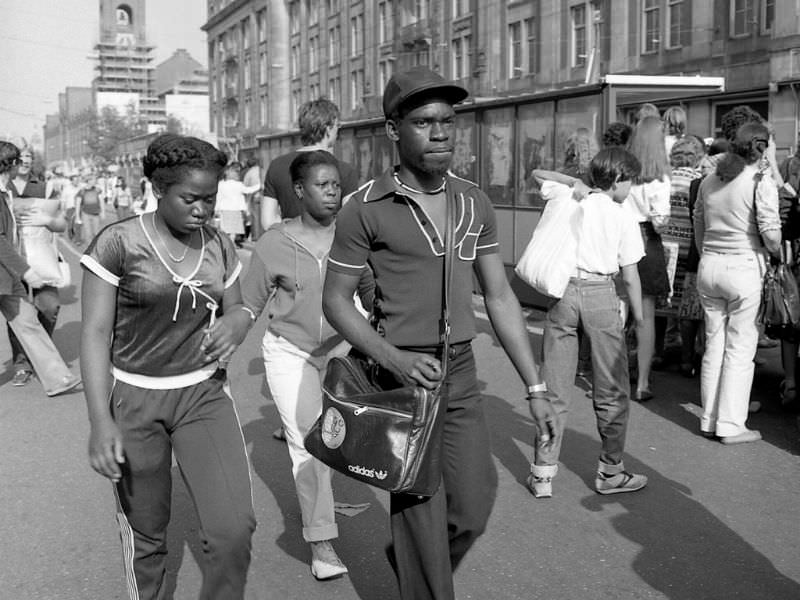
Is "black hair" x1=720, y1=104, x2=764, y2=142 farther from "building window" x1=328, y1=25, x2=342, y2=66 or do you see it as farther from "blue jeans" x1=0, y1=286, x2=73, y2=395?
"building window" x1=328, y1=25, x2=342, y2=66

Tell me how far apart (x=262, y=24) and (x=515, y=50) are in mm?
42871

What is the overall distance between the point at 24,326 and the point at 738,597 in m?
6.13

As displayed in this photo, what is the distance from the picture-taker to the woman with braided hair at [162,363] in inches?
133

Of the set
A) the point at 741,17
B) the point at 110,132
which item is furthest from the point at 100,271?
the point at 110,132

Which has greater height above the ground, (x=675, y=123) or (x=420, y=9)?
(x=420, y=9)

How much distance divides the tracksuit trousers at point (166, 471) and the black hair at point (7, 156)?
5246mm

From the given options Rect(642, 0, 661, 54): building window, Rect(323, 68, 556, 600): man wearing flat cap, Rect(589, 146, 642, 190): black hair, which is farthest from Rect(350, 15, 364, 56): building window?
Rect(323, 68, 556, 600): man wearing flat cap

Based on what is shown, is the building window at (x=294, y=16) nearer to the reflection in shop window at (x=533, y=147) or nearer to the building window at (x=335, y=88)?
the building window at (x=335, y=88)

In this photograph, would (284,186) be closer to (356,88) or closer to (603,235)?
(603,235)

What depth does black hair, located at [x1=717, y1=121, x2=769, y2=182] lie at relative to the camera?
6.33 metres

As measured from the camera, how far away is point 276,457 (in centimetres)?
634

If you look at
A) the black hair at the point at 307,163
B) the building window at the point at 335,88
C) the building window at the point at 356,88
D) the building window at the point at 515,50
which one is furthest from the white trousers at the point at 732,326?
the building window at the point at 335,88

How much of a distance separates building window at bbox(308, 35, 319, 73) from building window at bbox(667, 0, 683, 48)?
40198mm

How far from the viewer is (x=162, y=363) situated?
3.48m
